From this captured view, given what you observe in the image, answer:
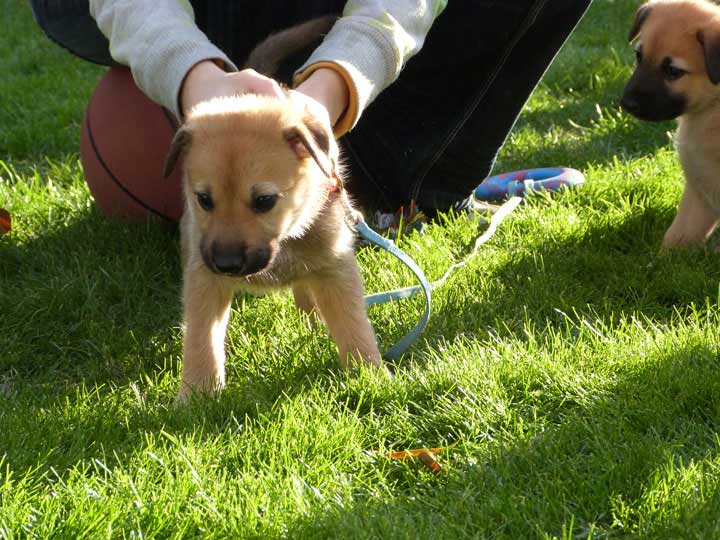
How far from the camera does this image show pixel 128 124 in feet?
11.5

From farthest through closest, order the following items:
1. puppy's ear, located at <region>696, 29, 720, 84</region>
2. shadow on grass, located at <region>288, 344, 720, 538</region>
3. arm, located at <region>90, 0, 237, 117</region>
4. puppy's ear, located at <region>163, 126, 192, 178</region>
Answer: puppy's ear, located at <region>696, 29, 720, 84</region> → arm, located at <region>90, 0, 237, 117</region> → puppy's ear, located at <region>163, 126, 192, 178</region> → shadow on grass, located at <region>288, 344, 720, 538</region>

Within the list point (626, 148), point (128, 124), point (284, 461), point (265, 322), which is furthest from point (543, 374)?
point (626, 148)

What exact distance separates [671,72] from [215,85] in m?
1.94

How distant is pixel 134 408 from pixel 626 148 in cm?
301

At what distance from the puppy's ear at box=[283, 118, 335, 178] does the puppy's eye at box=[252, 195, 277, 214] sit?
0.46 ft

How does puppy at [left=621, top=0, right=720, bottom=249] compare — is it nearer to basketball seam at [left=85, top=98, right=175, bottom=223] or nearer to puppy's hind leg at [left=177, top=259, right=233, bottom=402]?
puppy's hind leg at [left=177, top=259, right=233, bottom=402]

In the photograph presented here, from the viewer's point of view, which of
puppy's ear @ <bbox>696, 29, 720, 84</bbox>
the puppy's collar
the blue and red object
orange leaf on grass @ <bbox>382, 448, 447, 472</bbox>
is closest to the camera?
orange leaf on grass @ <bbox>382, 448, 447, 472</bbox>

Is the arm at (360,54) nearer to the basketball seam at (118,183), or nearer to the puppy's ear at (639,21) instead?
the basketball seam at (118,183)

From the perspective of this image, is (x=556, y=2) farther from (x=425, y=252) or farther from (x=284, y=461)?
(x=284, y=461)

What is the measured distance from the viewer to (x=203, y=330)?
8.45 ft

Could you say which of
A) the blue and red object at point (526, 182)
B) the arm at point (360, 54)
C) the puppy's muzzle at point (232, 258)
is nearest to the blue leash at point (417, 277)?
the arm at point (360, 54)

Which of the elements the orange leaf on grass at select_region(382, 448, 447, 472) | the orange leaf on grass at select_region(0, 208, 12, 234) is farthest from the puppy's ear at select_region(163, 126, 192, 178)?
the orange leaf on grass at select_region(0, 208, 12, 234)

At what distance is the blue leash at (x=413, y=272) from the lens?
271 centimetres

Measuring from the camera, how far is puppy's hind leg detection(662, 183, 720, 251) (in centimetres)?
336
